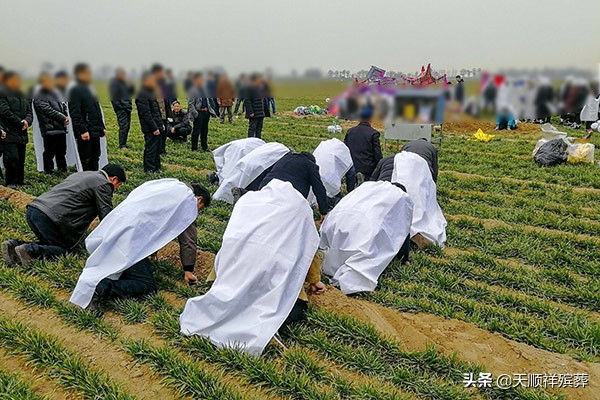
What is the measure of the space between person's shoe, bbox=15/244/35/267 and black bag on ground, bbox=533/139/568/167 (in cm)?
917

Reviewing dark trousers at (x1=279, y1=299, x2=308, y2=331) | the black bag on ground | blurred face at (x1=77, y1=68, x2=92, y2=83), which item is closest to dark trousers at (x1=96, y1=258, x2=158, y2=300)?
dark trousers at (x1=279, y1=299, x2=308, y2=331)

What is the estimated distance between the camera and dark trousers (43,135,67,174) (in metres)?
7.75

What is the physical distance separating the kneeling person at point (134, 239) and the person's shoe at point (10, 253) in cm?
113

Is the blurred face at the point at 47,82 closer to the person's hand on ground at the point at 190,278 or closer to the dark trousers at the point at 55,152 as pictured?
the person's hand on ground at the point at 190,278

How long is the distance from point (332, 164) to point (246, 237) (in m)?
3.38

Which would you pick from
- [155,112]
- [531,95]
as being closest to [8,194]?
[155,112]

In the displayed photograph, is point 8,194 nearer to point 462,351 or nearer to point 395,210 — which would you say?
point 395,210

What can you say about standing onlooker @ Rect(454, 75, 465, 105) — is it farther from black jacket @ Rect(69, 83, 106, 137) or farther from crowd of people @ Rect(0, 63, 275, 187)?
black jacket @ Rect(69, 83, 106, 137)

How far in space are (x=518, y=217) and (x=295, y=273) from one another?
4.18 metres

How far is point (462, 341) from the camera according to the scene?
3.48 m

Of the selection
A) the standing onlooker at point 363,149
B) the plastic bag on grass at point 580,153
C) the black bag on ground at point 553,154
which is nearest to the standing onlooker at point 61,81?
the standing onlooker at point 363,149

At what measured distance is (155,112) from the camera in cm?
804

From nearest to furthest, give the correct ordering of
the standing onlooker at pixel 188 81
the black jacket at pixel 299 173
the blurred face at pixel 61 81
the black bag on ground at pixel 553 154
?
Answer: 1. the blurred face at pixel 61 81
2. the black jacket at pixel 299 173
3. the standing onlooker at pixel 188 81
4. the black bag on ground at pixel 553 154

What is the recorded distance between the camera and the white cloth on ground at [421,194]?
18.0ft
